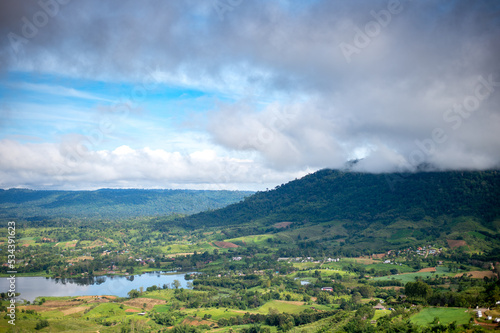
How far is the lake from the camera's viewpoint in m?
74.6

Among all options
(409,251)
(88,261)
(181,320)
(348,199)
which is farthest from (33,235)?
(409,251)

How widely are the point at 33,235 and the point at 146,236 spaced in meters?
43.7

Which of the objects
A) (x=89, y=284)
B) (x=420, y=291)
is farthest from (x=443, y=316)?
(x=89, y=284)

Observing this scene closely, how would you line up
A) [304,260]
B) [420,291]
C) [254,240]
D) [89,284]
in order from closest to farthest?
[420,291] → [89,284] → [304,260] → [254,240]

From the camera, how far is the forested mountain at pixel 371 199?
11044 centimetres

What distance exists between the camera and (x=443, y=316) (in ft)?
120

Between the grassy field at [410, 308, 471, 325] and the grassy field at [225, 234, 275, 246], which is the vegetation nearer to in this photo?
the grassy field at [410, 308, 471, 325]

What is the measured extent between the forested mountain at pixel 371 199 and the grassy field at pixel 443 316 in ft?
241

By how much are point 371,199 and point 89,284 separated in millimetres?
100073

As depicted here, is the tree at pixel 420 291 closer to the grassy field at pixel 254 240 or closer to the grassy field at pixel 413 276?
the grassy field at pixel 413 276

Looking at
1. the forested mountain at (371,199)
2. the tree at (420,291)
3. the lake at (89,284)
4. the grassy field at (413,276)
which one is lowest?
the lake at (89,284)

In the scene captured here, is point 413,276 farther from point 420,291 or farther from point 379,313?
point 379,313

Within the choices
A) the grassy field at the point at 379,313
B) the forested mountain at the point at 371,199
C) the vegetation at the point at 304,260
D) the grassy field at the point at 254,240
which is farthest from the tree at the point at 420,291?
the grassy field at the point at 254,240

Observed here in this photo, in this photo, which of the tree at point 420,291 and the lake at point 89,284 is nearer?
the tree at point 420,291
